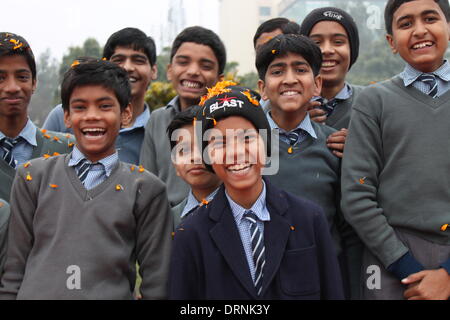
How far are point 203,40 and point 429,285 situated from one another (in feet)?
7.60

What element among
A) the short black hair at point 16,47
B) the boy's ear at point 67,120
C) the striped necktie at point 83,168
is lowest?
the striped necktie at point 83,168

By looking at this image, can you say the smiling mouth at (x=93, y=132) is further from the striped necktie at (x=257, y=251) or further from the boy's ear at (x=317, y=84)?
the boy's ear at (x=317, y=84)

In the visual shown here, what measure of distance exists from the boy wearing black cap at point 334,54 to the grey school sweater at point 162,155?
3.39 ft

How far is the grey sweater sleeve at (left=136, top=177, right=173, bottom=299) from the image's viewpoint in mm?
2705

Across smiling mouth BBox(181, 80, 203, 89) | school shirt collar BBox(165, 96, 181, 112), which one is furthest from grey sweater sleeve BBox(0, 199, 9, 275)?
smiling mouth BBox(181, 80, 203, 89)

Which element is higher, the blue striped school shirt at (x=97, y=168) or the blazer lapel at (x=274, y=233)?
the blue striped school shirt at (x=97, y=168)

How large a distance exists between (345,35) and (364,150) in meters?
1.11

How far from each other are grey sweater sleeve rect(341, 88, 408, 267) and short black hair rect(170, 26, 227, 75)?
4.70 ft

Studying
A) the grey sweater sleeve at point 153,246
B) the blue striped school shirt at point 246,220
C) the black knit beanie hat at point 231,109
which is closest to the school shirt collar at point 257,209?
the blue striped school shirt at point 246,220

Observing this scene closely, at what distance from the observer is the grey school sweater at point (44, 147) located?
3150mm

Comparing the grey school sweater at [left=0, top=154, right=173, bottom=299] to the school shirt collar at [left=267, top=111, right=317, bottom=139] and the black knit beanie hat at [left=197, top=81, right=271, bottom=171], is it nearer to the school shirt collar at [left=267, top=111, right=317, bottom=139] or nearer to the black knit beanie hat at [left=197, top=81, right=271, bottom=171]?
the black knit beanie hat at [left=197, top=81, right=271, bottom=171]

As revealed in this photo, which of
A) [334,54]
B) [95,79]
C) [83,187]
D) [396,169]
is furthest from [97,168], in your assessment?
[334,54]

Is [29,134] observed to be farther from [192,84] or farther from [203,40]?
[203,40]

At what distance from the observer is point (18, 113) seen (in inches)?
132
